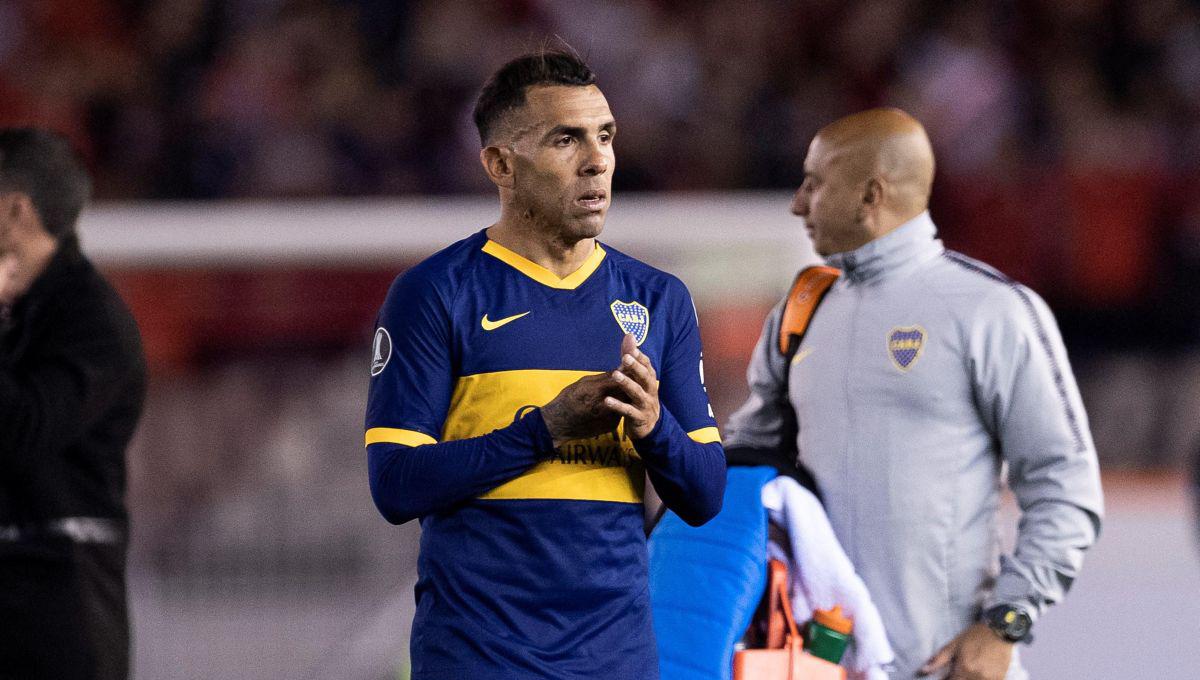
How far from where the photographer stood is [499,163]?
287 cm

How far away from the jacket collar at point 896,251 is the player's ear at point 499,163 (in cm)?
117

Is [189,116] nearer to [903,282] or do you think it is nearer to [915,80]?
[915,80]

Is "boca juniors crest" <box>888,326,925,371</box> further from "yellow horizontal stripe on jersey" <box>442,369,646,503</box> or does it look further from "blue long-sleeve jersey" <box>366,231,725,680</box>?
"yellow horizontal stripe on jersey" <box>442,369,646,503</box>

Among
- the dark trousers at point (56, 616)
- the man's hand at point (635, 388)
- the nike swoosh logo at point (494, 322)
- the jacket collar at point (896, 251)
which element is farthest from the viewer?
the jacket collar at point (896, 251)

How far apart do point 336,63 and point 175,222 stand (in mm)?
2059

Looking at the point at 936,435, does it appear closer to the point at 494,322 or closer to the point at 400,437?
the point at 494,322

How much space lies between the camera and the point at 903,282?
3.74 m

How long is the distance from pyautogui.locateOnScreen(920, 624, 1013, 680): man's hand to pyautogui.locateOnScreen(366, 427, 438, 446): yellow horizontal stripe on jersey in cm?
139

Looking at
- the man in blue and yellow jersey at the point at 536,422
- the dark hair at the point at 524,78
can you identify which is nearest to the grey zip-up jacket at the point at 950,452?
the man in blue and yellow jersey at the point at 536,422

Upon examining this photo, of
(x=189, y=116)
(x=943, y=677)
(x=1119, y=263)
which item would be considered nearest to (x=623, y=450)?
(x=943, y=677)

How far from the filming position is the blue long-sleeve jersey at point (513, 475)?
104 inches

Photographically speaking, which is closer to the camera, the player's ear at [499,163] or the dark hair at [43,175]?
the player's ear at [499,163]

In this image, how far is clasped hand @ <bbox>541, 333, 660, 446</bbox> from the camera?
8.23ft

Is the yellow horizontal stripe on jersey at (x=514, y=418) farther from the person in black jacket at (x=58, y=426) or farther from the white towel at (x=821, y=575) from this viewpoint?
the person in black jacket at (x=58, y=426)
